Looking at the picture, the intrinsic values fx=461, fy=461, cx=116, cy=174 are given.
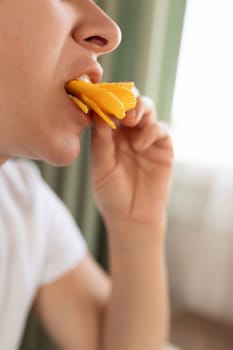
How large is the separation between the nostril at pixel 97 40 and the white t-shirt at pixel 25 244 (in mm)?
316

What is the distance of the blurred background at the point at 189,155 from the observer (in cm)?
107

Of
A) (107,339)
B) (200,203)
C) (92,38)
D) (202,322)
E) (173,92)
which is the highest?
(92,38)

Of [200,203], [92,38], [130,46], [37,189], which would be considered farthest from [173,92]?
[92,38]

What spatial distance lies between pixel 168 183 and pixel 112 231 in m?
0.14

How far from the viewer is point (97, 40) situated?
611 millimetres

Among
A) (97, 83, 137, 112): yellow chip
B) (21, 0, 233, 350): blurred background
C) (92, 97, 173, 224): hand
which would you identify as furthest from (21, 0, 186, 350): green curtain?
(97, 83, 137, 112): yellow chip

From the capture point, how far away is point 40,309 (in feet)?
3.03

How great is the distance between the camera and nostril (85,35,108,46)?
60cm

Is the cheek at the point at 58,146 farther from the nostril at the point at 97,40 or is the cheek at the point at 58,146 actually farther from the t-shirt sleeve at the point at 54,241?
the t-shirt sleeve at the point at 54,241

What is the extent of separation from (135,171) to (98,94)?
0.30 meters

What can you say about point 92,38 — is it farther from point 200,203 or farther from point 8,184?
point 200,203

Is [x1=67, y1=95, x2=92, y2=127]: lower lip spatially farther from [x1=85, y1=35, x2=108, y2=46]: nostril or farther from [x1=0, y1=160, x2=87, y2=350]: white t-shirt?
[x1=0, y1=160, x2=87, y2=350]: white t-shirt

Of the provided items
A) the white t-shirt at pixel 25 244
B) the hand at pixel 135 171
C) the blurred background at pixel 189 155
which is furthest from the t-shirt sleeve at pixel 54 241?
the blurred background at pixel 189 155

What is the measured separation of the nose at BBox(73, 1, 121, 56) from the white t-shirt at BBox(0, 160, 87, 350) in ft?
1.04
